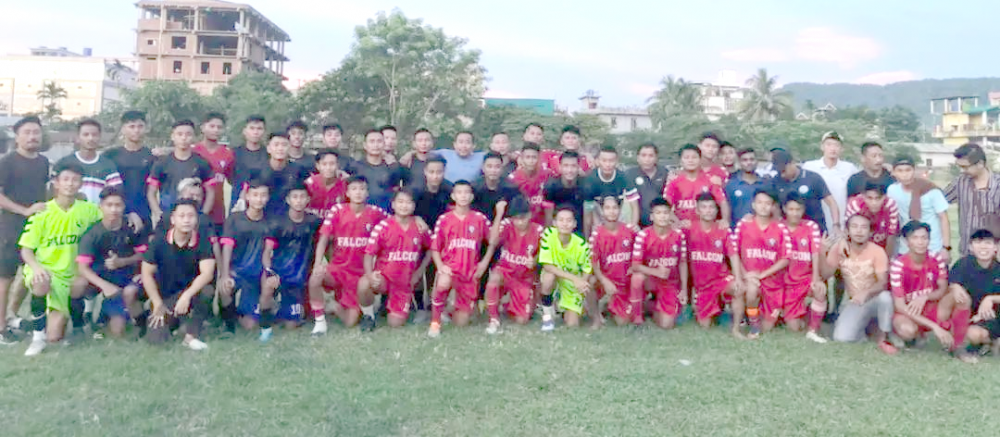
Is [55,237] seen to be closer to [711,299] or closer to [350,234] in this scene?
[350,234]

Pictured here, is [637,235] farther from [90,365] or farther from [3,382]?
[3,382]

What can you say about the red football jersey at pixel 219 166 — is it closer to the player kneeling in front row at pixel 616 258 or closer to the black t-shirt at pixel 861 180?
the player kneeling in front row at pixel 616 258

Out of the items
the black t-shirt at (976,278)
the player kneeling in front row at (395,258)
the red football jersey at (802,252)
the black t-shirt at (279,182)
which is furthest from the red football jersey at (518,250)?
the black t-shirt at (976,278)

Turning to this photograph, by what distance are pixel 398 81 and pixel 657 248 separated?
3525cm

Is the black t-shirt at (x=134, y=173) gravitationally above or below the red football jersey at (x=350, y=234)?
above

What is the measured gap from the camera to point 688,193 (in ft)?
26.0

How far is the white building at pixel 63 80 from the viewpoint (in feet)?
246

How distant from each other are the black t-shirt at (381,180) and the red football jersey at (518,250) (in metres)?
1.14

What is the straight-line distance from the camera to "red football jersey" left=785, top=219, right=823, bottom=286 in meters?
7.20

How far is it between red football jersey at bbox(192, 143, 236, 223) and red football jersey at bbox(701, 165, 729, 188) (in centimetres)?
470

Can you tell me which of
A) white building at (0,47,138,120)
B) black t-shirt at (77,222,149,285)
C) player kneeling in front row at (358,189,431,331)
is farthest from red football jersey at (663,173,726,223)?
white building at (0,47,138,120)

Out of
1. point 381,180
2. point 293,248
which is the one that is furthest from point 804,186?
point 293,248

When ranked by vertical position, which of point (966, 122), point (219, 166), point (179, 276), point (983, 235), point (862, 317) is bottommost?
point (862, 317)

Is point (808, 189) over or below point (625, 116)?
below
